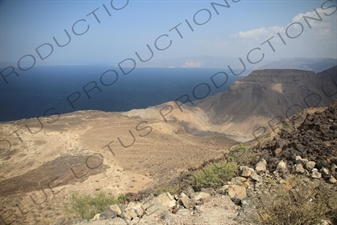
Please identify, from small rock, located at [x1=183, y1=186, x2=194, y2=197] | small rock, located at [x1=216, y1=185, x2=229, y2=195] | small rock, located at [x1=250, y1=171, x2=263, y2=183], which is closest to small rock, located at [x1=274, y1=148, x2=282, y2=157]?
small rock, located at [x1=250, y1=171, x2=263, y2=183]

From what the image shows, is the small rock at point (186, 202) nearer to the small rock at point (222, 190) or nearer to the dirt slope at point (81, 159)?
the small rock at point (222, 190)

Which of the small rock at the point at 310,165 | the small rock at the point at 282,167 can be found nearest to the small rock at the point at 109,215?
the small rock at the point at 282,167

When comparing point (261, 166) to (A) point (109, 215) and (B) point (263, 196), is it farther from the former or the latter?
(A) point (109, 215)

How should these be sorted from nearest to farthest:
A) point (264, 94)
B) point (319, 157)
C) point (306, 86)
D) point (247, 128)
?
1. point (319, 157)
2. point (247, 128)
3. point (264, 94)
4. point (306, 86)

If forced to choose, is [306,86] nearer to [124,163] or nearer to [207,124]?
[207,124]

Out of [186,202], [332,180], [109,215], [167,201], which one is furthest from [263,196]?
[109,215]

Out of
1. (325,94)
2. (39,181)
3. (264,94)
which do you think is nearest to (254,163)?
(39,181)
